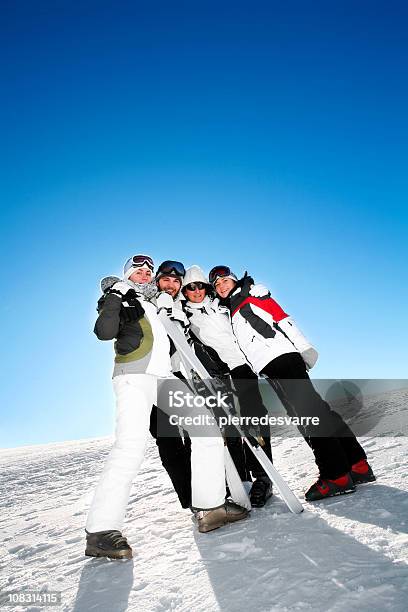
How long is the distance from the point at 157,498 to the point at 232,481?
144 centimetres

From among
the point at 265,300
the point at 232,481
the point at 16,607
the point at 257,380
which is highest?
the point at 265,300

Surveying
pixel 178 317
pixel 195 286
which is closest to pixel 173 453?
pixel 178 317

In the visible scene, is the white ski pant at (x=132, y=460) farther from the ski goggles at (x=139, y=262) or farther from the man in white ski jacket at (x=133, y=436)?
the ski goggles at (x=139, y=262)

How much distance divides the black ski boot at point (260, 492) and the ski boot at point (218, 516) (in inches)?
15.0

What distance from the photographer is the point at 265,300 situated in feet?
13.4

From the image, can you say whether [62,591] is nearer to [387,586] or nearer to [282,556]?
[282,556]

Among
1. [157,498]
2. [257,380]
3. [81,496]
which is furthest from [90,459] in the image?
[257,380]

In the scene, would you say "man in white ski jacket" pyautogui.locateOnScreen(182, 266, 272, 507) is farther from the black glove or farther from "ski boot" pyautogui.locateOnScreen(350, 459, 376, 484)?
the black glove

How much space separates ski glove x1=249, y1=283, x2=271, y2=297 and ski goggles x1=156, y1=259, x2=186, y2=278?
Answer: 2.61 ft

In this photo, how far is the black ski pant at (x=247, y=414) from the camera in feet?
13.6

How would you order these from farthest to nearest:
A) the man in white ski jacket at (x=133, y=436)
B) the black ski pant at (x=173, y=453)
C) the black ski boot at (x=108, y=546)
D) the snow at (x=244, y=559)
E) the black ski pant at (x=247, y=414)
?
the black ski pant at (x=247, y=414), the black ski pant at (x=173, y=453), the man in white ski jacket at (x=133, y=436), the black ski boot at (x=108, y=546), the snow at (x=244, y=559)

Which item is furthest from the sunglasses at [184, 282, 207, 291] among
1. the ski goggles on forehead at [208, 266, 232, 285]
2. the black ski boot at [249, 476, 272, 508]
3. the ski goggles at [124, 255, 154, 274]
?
the black ski boot at [249, 476, 272, 508]

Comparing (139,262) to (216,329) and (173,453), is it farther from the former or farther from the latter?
(173,453)

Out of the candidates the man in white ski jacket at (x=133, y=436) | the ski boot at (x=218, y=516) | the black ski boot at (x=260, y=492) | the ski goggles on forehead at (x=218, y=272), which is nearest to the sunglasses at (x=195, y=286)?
the ski goggles on forehead at (x=218, y=272)
